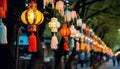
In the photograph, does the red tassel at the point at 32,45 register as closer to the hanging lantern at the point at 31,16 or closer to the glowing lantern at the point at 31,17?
the glowing lantern at the point at 31,17

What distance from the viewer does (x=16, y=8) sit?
12.9 m

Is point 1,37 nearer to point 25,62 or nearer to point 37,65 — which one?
point 37,65

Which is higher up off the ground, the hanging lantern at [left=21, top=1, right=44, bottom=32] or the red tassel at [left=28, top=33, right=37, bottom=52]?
the hanging lantern at [left=21, top=1, right=44, bottom=32]

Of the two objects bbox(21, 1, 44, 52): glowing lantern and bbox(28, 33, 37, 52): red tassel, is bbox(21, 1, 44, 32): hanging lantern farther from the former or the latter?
bbox(28, 33, 37, 52): red tassel

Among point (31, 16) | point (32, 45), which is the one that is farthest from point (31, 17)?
point (32, 45)

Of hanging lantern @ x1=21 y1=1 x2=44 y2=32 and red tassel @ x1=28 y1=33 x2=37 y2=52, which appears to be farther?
hanging lantern @ x1=21 y1=1 x2=44 y2=32

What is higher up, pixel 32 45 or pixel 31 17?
pixel 31 17

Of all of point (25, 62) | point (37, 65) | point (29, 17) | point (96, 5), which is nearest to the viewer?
point (29, 17)

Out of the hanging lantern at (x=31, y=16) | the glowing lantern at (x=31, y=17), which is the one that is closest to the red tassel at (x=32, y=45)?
the glowing lantern at (x=31, y=17)

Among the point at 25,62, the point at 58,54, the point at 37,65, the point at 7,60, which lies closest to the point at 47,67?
the point at 25,62

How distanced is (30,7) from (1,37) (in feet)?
8.11

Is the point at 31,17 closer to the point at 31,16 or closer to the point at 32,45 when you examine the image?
the point at 31,16

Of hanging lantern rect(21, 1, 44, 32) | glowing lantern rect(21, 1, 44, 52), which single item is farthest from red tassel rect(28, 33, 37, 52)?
hanging lantern rect(21, 1, 44, 32)

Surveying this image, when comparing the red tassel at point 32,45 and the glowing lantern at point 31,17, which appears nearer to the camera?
the red tassel at point 32,45
